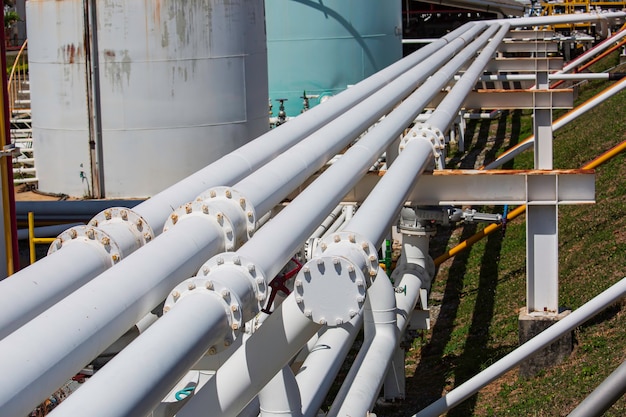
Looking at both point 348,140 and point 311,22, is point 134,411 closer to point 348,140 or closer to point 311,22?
point 348,140

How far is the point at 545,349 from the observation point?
8.59 metres

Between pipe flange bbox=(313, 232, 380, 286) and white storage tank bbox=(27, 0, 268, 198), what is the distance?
6190 millimetres

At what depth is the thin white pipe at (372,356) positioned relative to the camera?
5.05m

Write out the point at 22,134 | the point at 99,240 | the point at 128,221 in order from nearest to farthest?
1. the point at 99,240
2. the point at 128,221
3. the point at 22,134

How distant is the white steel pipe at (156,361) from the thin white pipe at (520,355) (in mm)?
3159

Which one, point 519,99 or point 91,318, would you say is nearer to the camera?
→ point 91,318

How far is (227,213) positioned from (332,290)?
Result: 2.19 ft

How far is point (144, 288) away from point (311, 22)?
42.7ft

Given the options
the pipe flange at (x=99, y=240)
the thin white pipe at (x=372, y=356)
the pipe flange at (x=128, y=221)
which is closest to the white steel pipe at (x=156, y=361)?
the pipe flange at (x=99, y=240)

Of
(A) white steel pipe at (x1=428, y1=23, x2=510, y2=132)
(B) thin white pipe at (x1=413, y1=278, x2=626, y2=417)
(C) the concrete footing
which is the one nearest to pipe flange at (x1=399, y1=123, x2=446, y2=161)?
(A) white steel pipe at (x1=428, y1=23, x2=510, y2=132)

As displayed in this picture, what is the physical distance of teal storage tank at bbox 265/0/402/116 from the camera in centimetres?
1562

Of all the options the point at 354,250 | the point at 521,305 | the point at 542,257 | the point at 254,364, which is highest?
the point at 354,250

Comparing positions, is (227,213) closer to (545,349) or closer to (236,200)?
(236,200)

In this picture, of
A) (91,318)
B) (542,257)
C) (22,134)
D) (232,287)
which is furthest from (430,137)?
(22,134)
